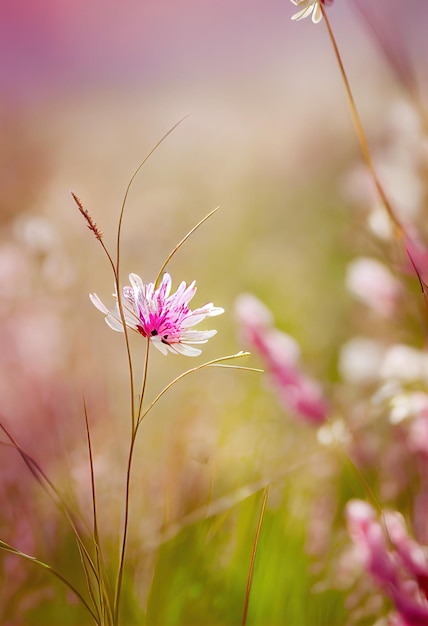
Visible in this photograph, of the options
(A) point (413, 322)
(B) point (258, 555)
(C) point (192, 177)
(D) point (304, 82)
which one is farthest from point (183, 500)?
(D) point (304, 82)

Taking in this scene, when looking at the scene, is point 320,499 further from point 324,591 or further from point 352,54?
point 352,54

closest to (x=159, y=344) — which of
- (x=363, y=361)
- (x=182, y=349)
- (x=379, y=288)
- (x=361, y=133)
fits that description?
(x=182, y=349)

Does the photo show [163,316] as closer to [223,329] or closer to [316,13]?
[316,13]

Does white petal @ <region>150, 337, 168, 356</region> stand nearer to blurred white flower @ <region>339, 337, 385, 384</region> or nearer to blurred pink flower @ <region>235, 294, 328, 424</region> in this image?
blurred pink flower @ <region>235, 294, 328, 424</region>

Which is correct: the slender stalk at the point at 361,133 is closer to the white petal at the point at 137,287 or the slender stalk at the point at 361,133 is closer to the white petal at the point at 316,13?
the white petal at the point at 316,13

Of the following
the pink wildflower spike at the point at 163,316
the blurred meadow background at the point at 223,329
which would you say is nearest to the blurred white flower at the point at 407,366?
the blurred meadow background at the point at 223,329

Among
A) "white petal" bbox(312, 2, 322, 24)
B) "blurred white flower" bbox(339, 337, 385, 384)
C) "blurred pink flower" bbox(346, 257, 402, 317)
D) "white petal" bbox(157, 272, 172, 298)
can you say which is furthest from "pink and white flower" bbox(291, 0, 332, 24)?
"blurred white flower" bbox(339, 337, 385, 384)
